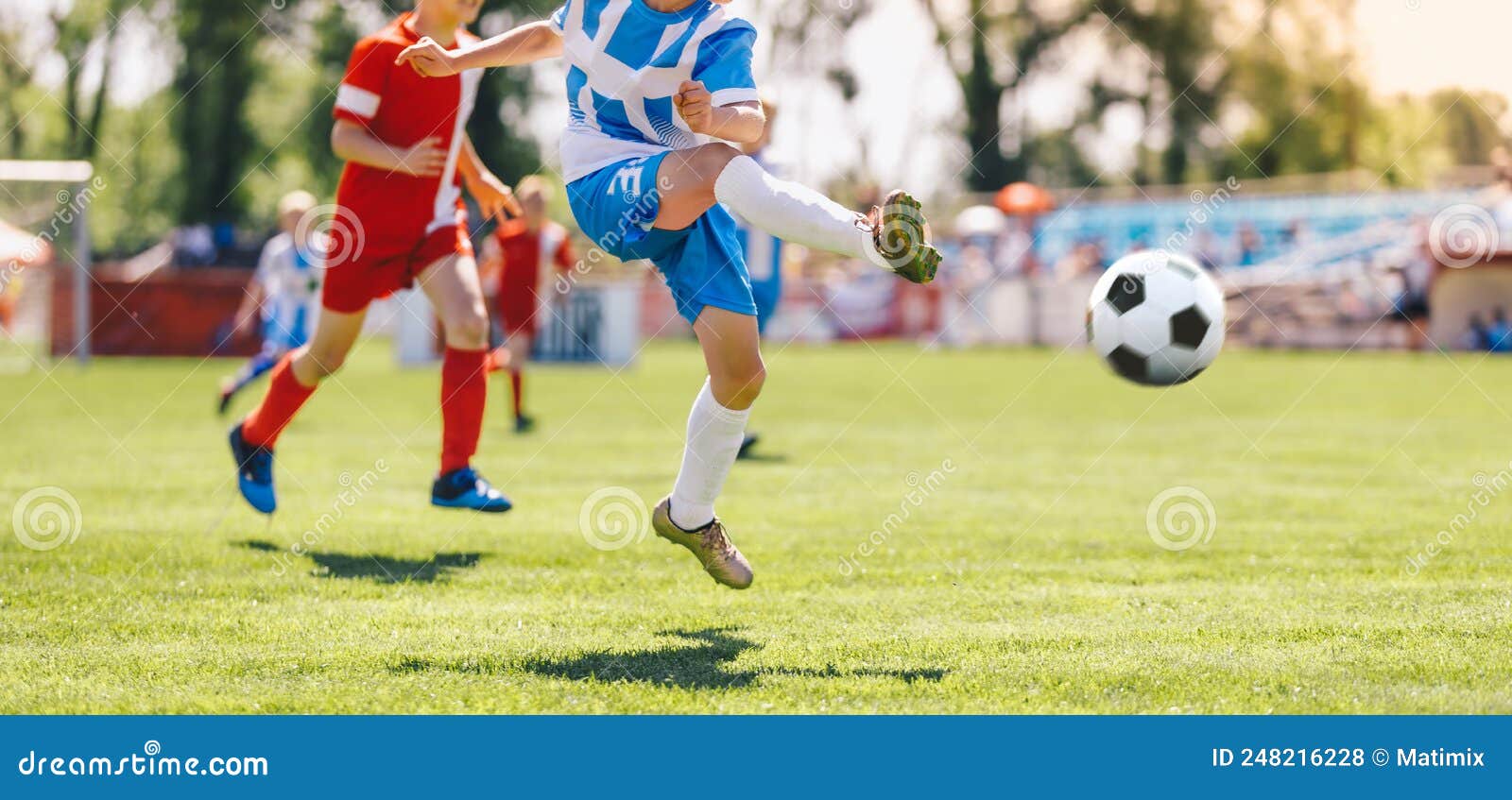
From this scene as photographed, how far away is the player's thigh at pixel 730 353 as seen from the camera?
481cm

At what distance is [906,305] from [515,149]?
35.6ft

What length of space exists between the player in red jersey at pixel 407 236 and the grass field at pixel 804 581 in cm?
55

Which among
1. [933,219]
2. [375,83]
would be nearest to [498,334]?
[375,83]

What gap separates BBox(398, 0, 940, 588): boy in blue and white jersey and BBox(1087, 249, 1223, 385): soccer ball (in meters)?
1.24

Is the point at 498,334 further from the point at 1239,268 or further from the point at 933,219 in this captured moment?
the point at 933,219

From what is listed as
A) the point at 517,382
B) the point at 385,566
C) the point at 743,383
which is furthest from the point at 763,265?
the point at 743,383

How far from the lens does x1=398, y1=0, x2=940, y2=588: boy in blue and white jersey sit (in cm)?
447

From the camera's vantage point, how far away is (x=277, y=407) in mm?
6625

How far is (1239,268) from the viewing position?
103 feet

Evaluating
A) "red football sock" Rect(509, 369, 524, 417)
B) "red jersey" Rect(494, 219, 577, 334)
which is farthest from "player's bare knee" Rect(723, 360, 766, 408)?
"red jersey" Rect(494, 219, 577, 334)

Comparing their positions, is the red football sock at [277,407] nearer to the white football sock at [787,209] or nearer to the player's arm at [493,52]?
the player's arm at [493,52]

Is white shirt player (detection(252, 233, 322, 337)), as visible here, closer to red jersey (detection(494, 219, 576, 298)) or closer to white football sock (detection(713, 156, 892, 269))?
red jersey (detection(494, 219, 576, 298))
